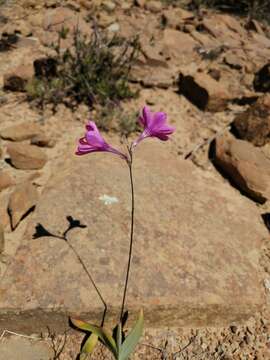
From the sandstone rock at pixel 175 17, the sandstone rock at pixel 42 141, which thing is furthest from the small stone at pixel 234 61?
the sandstone rock at pixel 42 141

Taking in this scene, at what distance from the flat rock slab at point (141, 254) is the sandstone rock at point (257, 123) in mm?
826

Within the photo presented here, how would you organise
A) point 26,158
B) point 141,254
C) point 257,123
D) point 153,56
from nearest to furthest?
point 141,254
point 26,158
point 257,123
point 153,56

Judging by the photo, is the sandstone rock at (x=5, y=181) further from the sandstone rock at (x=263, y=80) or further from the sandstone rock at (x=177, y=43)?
the sandstone rock at (x=263, y=80)

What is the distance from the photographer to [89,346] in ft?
7.17

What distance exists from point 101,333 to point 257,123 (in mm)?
2341

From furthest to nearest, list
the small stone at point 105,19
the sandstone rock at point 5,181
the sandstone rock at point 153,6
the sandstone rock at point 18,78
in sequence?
1. the sandstone rock at point 153,6
2. the small stone at point 105,19
3. the sandstone rock at point 18,78
4. the sandstone rock at point 5,181

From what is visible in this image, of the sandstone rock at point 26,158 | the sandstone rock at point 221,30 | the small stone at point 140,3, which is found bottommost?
the sandstone rock at point 26,158

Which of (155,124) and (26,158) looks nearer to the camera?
(155,124)

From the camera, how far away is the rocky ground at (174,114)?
7.89ft

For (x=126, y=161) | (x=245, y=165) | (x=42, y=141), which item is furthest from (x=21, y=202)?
(x=245, y=165)

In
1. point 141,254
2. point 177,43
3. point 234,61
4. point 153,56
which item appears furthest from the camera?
point 177,43

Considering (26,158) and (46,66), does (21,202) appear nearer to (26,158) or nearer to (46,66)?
(26,158)

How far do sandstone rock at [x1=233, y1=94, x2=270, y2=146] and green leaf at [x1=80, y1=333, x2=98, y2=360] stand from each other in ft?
7.53

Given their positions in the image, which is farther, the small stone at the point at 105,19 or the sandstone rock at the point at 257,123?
the small stone at the point at 105,19
